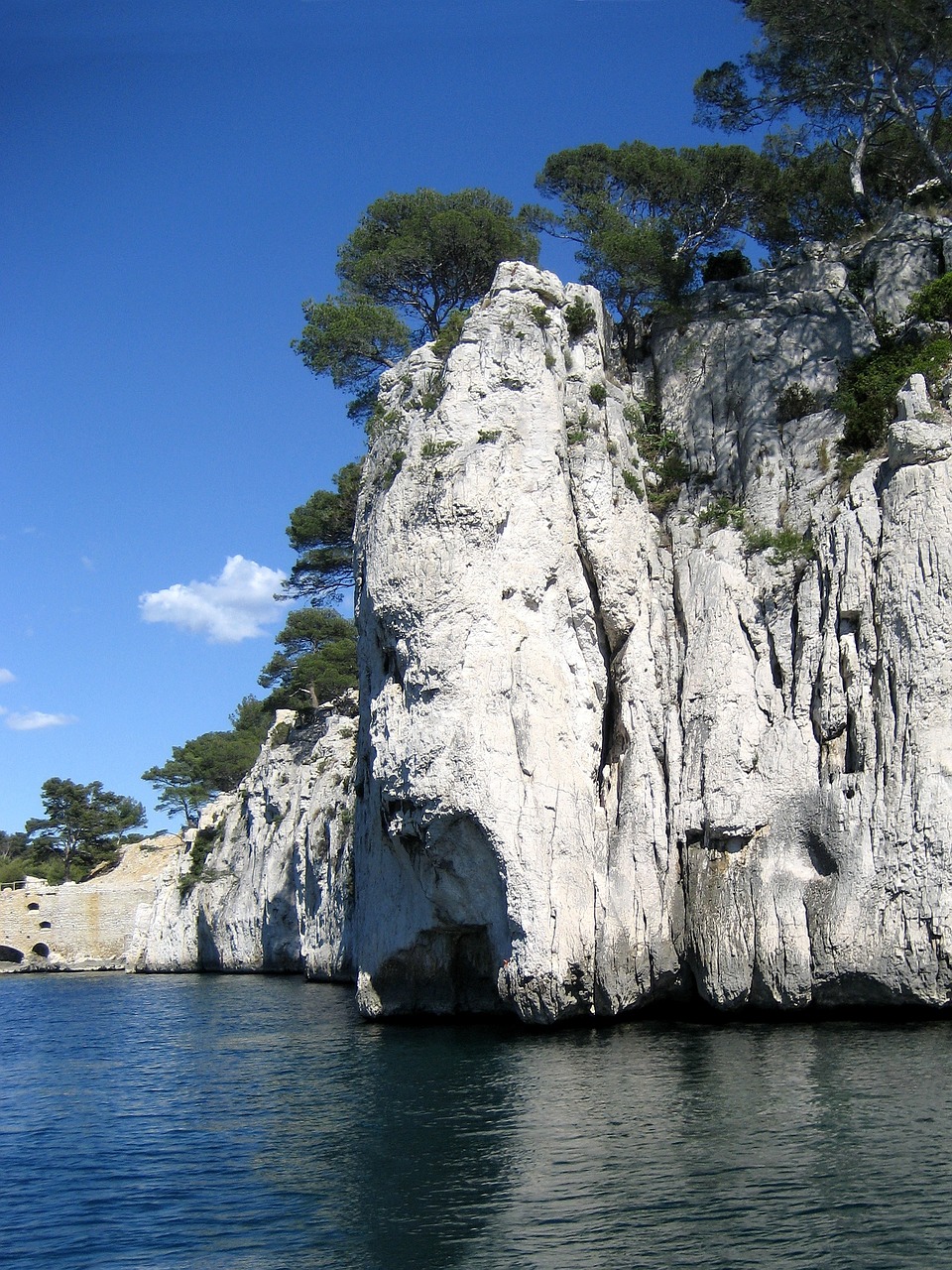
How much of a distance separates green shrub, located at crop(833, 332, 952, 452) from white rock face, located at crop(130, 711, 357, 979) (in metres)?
22.1

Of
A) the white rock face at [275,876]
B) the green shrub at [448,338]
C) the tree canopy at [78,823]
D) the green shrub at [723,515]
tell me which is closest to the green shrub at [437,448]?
the green shrub at [448,338]

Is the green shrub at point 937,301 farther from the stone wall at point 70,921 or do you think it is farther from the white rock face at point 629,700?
the stone wall at point 70,921

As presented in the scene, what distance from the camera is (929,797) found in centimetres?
2197

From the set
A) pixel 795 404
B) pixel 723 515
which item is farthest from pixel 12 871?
pixel 795 404

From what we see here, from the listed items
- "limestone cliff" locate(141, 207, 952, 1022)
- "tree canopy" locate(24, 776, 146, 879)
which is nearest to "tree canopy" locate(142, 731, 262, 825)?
"tree canopy" locate(24, 776, 146, 879)

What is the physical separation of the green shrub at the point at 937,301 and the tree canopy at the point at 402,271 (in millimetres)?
13408

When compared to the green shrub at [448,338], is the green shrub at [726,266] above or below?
above

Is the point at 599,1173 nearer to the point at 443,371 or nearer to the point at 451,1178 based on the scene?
the point at 451,1178

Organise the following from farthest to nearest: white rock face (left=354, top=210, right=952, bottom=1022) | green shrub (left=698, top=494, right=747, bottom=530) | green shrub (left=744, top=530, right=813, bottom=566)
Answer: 1. green shrub (left=698, top=494, right=747, bottom=530)
2. green shrub (left=744, top=530, right=813, bottom=566)
3. white rock face (left=354, top=210, right=952, bottom=1022)

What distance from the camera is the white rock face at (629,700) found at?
22734 mm

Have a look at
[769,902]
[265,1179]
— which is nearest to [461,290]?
[769,902]

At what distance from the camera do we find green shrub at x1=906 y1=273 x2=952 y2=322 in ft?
93.0

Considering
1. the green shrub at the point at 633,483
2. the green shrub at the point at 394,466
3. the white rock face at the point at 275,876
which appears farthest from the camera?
the white rock face at the point at 275,876

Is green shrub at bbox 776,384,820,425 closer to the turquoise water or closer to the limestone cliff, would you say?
the limestone cliff
